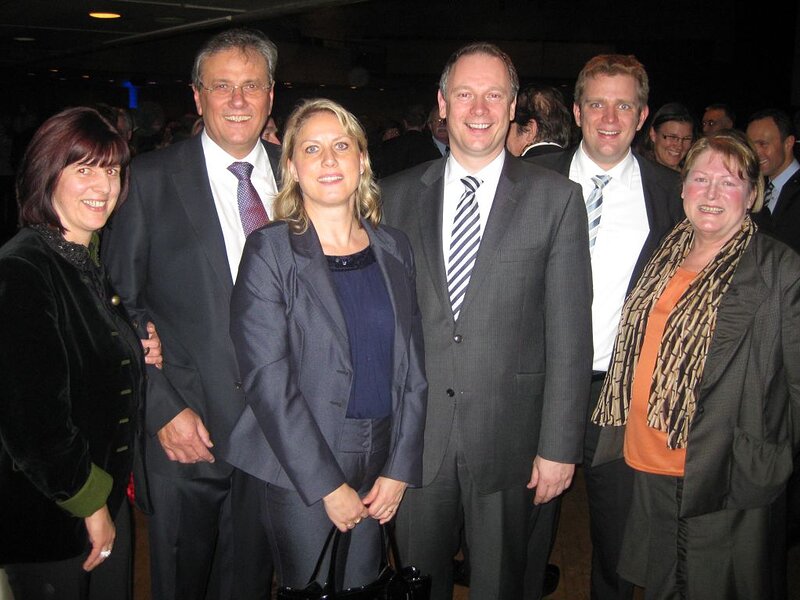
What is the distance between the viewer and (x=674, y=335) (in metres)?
2.30

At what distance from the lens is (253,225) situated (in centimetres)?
240

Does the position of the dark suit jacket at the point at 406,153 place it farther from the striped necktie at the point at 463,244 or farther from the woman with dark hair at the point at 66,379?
the woman with dark hair at the point at 66,379

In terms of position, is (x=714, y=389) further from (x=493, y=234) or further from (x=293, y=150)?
(x=293, y=150)

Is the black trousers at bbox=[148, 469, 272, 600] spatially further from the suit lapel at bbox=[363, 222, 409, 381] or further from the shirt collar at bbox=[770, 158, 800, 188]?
the shirt collar at bbox=[770, 158, 800, 188]

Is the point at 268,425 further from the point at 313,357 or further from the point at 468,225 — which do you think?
the point at 468,225

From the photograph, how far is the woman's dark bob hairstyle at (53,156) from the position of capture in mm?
1869

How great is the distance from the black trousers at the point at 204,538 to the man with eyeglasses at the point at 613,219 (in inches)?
48.6

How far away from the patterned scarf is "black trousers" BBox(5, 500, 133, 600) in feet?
5.21

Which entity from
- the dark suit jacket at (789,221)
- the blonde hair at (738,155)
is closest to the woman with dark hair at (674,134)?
the dark suit jacket at (789,221)

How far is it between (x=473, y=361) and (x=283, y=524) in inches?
28.8

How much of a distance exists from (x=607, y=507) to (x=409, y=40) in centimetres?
1428

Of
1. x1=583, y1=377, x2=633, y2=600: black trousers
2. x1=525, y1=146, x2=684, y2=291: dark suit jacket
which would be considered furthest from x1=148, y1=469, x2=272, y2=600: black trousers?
x1=525, y1=146, x2=684, y2=291: dark suit jacket

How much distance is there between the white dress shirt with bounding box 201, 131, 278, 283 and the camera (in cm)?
239

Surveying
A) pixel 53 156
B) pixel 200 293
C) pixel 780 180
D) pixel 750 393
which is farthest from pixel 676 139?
pixel 53 156
